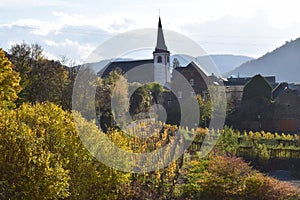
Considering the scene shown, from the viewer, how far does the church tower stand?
4906 centimetres

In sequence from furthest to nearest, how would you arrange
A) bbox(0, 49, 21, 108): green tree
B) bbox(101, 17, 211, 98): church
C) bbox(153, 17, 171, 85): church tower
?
bbox(153, 17, 171, 85): church tower
bbox(101, 17, 211, 98): church
bbox(0, 49, 21, 108): green tree

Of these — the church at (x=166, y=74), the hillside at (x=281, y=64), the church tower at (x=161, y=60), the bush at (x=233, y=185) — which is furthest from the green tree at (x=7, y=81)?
the hillside at (x=281, y=64)

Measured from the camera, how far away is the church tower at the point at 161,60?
161ft

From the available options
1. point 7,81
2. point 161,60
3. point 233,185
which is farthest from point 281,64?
point 233,185

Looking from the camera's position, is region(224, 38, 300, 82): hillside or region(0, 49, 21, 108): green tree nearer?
region(0, 49, 21, 108): green tree

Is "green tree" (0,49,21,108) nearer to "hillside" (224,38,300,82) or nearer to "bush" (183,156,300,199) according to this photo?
"bush" (183,156,300,199)

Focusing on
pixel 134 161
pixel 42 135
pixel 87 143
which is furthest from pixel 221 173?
pixel 42 135

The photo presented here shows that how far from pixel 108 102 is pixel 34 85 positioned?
5.54 metres

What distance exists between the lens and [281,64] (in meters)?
146

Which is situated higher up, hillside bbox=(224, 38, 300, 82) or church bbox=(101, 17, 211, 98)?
hillside bbox=(224, 38, 300, 82)

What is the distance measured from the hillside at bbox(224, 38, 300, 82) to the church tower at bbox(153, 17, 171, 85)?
3369 inches

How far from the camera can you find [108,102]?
33.8 m

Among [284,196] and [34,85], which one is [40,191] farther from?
[34,85]

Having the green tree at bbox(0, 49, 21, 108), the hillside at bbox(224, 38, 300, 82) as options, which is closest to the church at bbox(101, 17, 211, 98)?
the green tree at bbox(0, 49, 21, 108)
